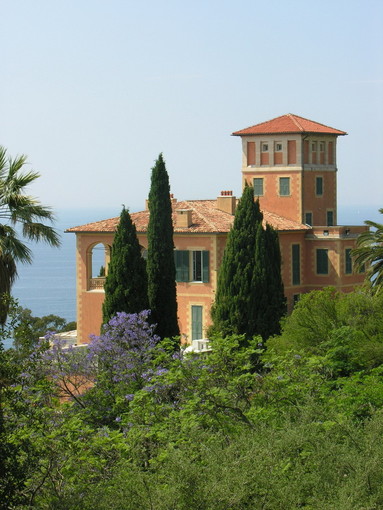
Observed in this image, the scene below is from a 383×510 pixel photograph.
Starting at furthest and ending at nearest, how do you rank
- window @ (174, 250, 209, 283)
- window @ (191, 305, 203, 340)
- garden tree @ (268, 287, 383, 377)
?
window @ (174, 250, 209, 283) < window @ (191, 305, 203, 340) < garden tree @ (268, 287, 383, 377)

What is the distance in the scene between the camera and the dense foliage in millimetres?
13773

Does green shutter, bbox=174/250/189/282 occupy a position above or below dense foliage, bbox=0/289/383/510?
above

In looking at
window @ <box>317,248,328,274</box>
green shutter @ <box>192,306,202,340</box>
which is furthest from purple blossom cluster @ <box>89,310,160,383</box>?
window @ <box>317,248,328,274</box>

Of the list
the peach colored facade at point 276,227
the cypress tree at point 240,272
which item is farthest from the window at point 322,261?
the cypress tree at point 240,272

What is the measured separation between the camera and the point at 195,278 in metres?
46.6

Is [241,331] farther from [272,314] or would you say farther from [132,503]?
[132,503]

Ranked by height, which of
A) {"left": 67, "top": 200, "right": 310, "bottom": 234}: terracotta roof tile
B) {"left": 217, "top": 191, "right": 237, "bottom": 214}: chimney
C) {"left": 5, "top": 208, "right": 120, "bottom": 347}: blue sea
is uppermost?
{"left": 217, "top": 191, "right": 237, "bottom": 214}: chimney

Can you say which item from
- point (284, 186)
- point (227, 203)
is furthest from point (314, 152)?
point (227, 203)

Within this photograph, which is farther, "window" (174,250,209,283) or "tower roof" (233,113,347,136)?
"tower roof" (233,113,347,136)

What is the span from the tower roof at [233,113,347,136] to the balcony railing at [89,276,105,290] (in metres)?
10.4

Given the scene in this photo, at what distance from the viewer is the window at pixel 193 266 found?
46.2m

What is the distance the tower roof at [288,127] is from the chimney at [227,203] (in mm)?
4243

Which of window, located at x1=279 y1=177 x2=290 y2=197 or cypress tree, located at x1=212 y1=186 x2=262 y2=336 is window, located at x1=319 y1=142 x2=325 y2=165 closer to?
window, located at x1=279 y1=177 x2=290 y2=197

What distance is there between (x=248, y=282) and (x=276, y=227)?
21.2 feet
